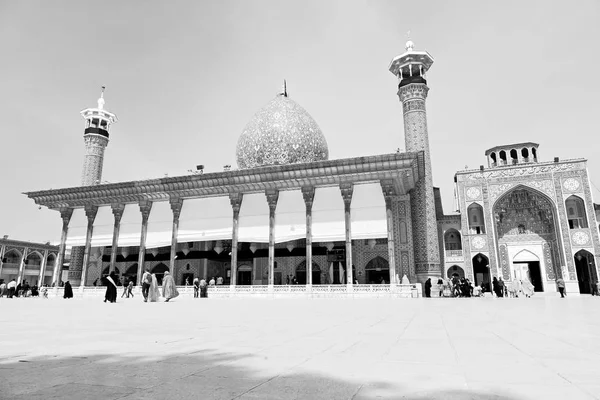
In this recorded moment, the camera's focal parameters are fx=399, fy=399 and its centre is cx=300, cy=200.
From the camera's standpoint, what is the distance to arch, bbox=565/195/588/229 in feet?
81.3

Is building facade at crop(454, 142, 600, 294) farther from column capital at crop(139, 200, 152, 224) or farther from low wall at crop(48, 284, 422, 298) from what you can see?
column capital at crop(139, 200, 152, 224)

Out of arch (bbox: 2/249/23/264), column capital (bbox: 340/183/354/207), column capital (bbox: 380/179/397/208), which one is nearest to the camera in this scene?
column capital (bbox: 380/179/397/208)

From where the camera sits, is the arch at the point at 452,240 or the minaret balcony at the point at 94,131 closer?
the arch at the point at 452,240

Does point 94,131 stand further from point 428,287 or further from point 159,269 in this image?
point 428,287

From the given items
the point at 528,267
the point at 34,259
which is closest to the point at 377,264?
the point at 528,267

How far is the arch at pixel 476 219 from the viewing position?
1049 inches

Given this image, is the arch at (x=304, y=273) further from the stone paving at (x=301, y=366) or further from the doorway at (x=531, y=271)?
the stone paving at (x=301, y=366)

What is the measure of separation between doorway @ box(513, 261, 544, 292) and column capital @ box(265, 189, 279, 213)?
666 inches

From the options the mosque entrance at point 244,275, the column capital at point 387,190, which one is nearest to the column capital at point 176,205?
the mosque entrance at point 244,275

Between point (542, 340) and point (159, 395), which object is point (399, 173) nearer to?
point (542, 340)

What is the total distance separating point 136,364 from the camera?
90.4 inches

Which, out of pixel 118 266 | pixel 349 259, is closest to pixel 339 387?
pixel 349 259

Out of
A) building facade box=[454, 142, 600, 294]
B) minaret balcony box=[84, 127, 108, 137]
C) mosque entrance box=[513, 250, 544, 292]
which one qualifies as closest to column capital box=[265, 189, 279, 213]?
building facade box=[454, 142, 600, 294]

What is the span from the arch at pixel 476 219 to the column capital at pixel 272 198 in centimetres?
1460
